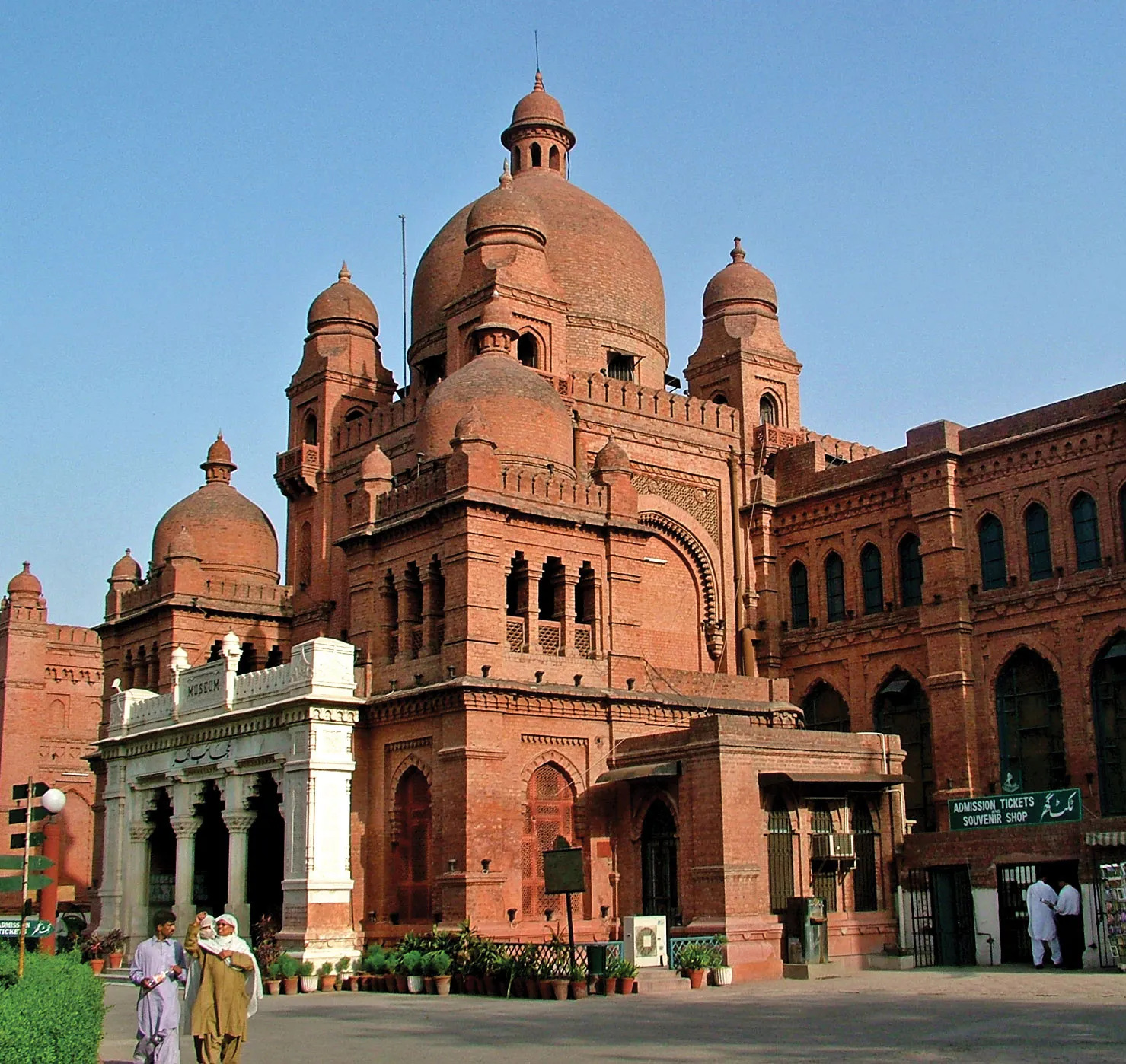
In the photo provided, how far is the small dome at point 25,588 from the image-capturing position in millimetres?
51375

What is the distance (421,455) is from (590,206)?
1108cm

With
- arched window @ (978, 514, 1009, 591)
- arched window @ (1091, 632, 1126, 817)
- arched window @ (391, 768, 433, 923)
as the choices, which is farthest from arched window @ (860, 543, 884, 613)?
arched window @ (391, 768, 433, 923)

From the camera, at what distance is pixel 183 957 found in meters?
13.7

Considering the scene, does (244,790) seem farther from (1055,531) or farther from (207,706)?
(1055,531)

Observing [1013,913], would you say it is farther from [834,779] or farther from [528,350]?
[528,350]

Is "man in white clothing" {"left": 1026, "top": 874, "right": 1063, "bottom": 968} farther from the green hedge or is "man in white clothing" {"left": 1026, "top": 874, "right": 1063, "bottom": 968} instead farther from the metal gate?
the green hedge

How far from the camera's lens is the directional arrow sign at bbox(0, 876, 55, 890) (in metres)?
15.9

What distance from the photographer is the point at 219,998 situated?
42.8 ft

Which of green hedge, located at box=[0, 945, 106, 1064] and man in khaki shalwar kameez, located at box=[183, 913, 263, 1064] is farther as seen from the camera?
man in khaki shalwar kameez, located at box=[183, 913, 263, 1064]

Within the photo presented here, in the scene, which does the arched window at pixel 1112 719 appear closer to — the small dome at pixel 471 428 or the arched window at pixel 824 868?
the arched window at pixel 824 868

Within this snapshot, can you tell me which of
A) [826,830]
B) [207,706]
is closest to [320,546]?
[207,706]

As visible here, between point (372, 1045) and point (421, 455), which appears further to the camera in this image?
point (421, 455)

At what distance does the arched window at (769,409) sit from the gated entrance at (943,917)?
48.4ft

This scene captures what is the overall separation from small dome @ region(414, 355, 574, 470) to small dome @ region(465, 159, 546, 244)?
433 centimetres
